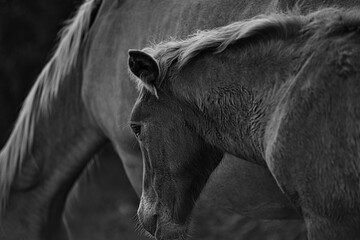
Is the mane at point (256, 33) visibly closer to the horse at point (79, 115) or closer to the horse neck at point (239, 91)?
the horse neck at point (239, 91)

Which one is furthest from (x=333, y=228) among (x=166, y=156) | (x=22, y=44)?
(x=22, y=44)

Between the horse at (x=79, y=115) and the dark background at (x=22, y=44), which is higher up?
the horse at (x=79, y=115)

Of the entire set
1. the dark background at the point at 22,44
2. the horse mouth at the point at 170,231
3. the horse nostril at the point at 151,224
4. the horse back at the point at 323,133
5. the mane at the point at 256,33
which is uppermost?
the mane at the point at 256,33

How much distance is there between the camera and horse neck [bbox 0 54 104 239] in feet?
17.9

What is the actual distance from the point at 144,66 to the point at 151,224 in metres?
0.70

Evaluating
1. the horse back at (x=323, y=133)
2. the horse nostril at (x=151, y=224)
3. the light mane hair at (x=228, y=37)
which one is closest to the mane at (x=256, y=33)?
the light mane hair at (x=228, y=37)

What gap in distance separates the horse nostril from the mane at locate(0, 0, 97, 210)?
76.3 inches

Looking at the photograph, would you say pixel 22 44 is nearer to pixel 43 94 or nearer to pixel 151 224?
pixel 43 94

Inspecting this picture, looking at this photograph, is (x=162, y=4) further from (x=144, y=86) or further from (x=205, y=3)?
(x=144, y=86)

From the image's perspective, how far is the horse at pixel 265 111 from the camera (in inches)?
106

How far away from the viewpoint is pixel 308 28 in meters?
2.94

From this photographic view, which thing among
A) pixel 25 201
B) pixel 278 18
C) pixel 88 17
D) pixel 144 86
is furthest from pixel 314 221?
pixel 25 201

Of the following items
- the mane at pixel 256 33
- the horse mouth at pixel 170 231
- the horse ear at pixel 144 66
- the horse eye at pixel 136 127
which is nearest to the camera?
the mane at pixel 256 33

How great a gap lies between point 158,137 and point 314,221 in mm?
806
